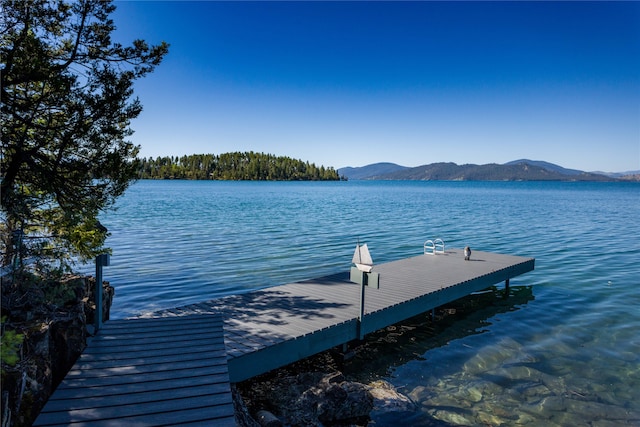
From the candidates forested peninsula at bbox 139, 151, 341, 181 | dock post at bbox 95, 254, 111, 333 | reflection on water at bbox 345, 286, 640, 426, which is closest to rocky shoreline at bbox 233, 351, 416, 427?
reflection on water at bbox 345, 286, 640, 426

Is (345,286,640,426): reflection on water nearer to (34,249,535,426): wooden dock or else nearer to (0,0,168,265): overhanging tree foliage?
(34,249,535,426): wooden dock

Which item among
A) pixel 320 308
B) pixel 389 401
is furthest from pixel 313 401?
pixel 320 308

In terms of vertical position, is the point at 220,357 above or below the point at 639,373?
above

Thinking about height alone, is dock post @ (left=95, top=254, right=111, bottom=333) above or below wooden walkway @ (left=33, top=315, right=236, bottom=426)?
above

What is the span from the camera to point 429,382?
8.41 m

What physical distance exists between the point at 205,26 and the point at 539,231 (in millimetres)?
25630

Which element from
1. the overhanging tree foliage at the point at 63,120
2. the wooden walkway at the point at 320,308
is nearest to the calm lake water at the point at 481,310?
A: the wooden walkway at the point at 320,308

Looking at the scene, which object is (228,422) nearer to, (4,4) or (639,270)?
(4,4)

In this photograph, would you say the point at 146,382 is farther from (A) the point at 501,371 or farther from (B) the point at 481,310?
(B) the point at 481,310

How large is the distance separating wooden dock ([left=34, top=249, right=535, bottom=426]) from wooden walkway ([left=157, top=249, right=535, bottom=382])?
0.02 metres

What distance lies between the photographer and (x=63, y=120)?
705cm

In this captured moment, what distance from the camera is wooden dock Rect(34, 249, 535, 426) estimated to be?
4477 mm

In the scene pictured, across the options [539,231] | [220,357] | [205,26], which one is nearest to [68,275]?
[220,357]

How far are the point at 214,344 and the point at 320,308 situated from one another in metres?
3.53
